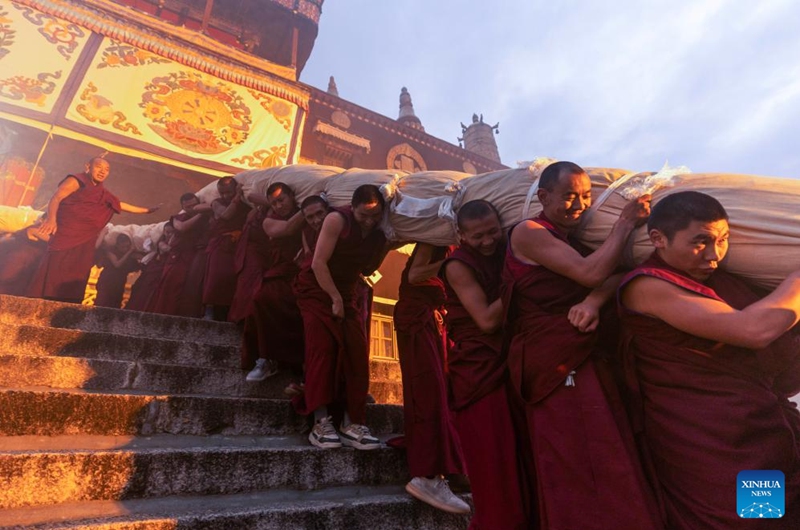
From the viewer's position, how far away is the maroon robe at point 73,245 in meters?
4.02

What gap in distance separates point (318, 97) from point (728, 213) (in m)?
9.33

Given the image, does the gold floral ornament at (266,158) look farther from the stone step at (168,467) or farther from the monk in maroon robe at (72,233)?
the stone step at (168,467)

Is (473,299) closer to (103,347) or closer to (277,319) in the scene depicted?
(277,319)

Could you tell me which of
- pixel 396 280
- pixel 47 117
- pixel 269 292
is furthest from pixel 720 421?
pixel 47 117

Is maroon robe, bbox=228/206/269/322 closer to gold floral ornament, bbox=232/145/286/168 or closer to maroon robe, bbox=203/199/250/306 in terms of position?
maroon robe, bbox=203/199/250/306

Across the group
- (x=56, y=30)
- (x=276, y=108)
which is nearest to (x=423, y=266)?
(x=276, y=108)

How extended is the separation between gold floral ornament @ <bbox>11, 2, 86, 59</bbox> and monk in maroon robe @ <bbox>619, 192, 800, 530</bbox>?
343 inches

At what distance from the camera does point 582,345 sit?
4.10ft

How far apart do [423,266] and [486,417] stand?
3.31 ft

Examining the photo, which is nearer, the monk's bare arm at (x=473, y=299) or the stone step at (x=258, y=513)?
the stone step at (x=258, y=513)

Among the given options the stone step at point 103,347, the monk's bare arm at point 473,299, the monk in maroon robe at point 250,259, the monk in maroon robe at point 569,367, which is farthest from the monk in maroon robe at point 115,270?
the monk in maroon robe at point 569,367

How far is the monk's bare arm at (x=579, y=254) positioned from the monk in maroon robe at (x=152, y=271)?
13.8ft

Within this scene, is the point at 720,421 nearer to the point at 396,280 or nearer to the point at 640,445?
the point at 640,445

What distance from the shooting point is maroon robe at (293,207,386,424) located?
2158 mm
